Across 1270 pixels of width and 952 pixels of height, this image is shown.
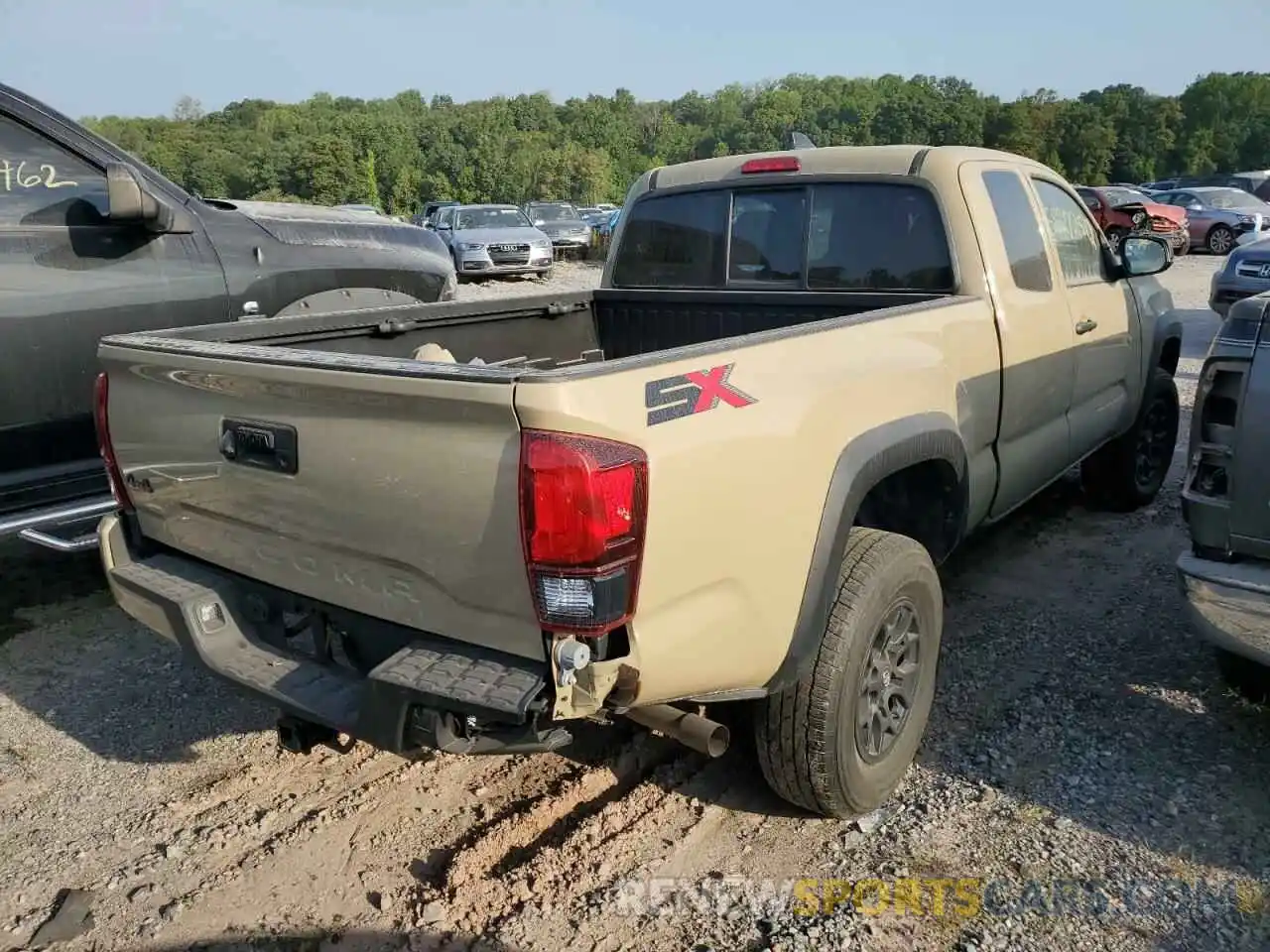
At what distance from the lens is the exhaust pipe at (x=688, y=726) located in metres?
2.56

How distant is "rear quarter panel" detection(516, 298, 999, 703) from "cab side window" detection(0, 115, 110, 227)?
3363 millimetres

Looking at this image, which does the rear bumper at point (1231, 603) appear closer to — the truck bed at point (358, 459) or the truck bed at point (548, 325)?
the truck bed at point (358, 459)

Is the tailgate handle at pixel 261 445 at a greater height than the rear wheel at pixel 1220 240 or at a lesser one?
greater

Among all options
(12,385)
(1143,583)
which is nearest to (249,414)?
(12,385)

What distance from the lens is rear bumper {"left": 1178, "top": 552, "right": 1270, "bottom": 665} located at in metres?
2.79

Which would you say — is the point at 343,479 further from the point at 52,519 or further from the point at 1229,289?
the point at 1229,289

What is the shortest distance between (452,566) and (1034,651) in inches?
107

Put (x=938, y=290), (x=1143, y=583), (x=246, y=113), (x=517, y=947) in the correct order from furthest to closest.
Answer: (x=246, y=113) → (x=1143, y=583) → (x=938, y=290) → (x=517, y=947)

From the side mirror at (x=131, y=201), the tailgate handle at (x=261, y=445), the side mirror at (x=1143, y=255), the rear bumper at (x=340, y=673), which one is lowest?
the rear bumper at (x=340, y=673)

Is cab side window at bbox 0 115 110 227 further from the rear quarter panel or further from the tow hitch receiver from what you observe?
the rear quarter panel

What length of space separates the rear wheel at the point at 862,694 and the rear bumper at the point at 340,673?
0.76 metres

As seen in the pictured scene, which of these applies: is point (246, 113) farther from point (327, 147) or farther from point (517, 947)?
point (517, 947)

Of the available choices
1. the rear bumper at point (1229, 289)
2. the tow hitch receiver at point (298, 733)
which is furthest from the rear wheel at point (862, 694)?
the rear bumper at point (1229, 289)

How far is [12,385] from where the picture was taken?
4102 millimetres
